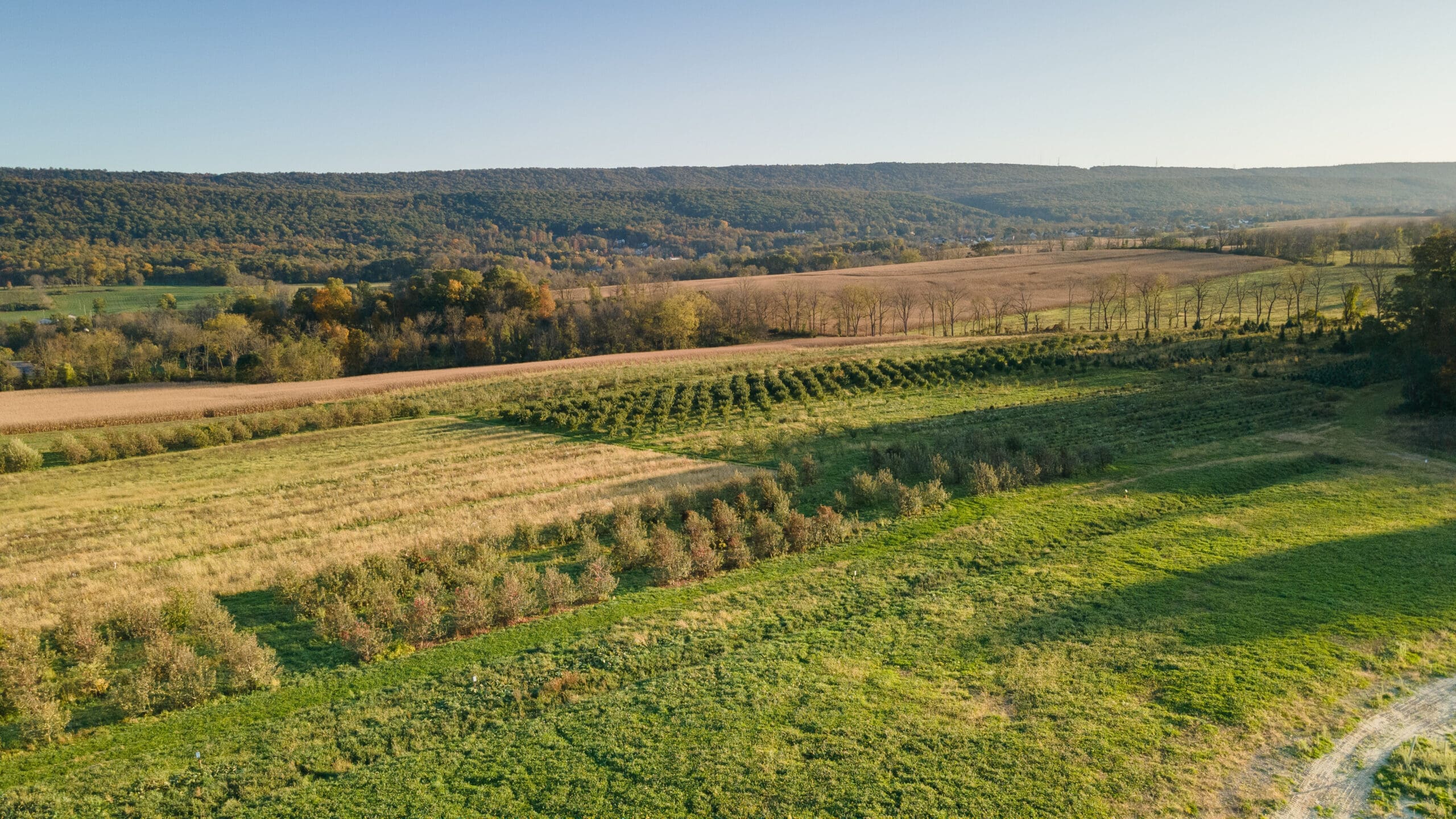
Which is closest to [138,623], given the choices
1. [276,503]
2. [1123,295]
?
[276,503]

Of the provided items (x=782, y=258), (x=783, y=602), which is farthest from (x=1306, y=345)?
(x=782, y=258)

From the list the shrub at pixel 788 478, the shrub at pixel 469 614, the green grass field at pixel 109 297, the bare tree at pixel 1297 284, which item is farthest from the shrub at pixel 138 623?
the bare tree at pixel 1297 284

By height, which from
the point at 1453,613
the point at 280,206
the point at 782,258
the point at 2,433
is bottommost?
the point at 2,433

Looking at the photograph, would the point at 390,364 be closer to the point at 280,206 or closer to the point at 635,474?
the point at 635,474

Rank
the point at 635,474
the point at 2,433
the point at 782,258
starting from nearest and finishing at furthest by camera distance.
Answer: the point at 635,474 < the point at 2,433 < the point at 782,258

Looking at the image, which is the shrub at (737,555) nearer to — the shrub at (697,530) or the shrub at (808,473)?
the shrub at (697,530)

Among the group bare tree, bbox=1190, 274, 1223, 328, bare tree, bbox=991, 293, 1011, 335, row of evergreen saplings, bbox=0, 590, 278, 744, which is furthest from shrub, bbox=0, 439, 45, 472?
bare tree, bbox=1190, 274, 1223, 328

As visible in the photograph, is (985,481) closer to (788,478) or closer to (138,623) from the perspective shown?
(788,478)
